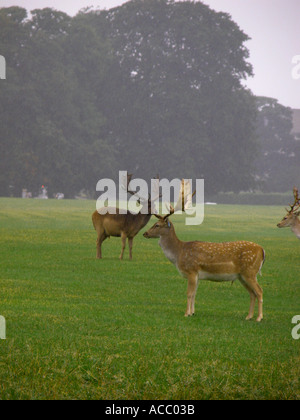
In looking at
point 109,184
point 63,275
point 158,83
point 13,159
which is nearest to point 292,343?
point 63,275

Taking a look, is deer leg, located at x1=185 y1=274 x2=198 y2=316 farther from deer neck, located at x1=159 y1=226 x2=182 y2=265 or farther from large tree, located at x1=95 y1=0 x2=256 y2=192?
large tree, located at x1=95 y1=0 x2=256 y2=192

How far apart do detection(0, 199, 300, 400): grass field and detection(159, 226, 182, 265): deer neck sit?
87 cm

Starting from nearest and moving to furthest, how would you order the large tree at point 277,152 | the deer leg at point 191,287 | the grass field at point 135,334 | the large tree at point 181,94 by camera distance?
the grass field at point 135,334, the deer leg at point 191,287, the large tree at point 181,94, the large tree at point 277,152

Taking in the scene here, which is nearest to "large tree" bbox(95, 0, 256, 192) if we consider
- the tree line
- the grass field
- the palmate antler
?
the tree line

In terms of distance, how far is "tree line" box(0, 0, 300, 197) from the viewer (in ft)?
212

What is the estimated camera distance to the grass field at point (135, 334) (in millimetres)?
7949

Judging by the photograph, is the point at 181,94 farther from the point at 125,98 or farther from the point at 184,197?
the point at 184,197

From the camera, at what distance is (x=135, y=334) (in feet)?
34.5

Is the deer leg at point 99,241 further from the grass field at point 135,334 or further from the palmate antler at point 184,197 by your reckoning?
the palmate antler at point 184,197

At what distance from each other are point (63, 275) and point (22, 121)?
49844 mm

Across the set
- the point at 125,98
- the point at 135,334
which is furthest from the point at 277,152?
the point at 135,334

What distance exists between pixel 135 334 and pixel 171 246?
84.4 inches

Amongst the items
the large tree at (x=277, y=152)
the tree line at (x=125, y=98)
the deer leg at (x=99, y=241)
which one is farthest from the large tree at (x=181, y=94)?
the deer leg at (x=99, y=241)

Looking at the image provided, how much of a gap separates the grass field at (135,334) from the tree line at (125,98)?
147 ft
